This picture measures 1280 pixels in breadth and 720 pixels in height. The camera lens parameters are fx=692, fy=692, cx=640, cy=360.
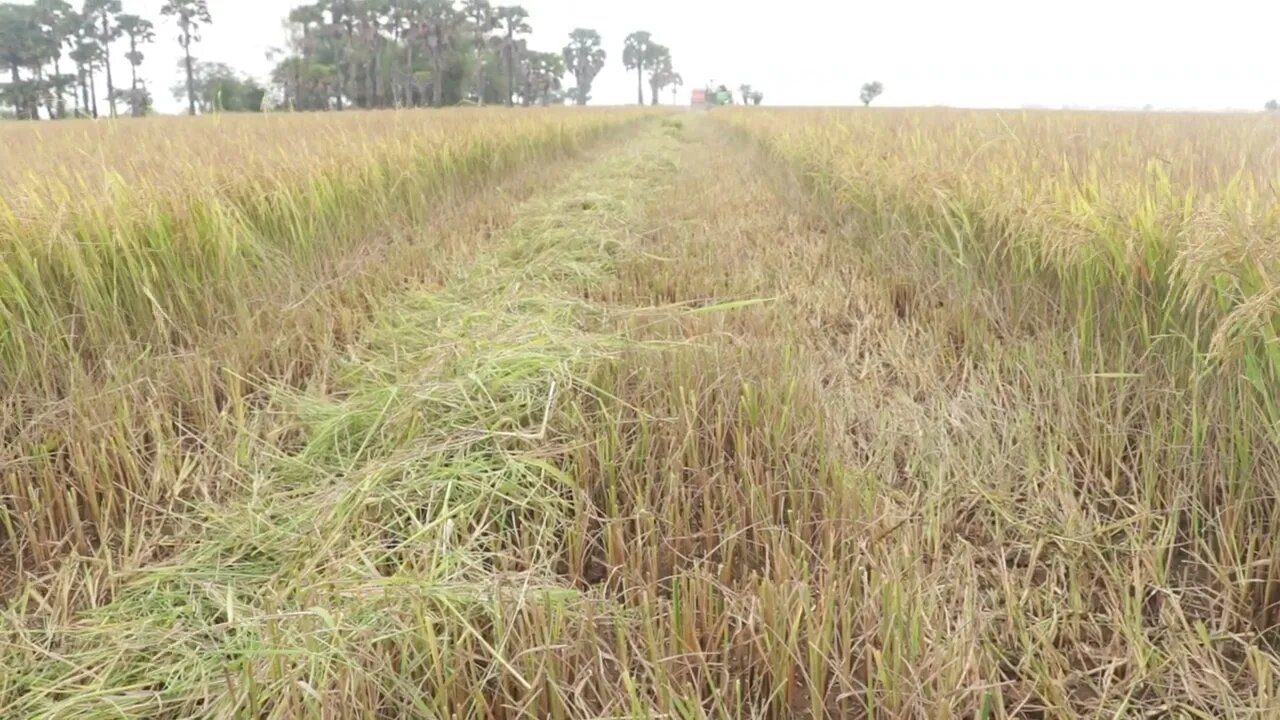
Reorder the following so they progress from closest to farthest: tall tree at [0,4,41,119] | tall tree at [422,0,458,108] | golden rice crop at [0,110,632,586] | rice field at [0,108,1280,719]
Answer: rice field at [0,108,1280,719]
golden rice crop at [0,110,632,586]
tall tree at [0,4,41,119]
tall tree at [422,0,458,108]

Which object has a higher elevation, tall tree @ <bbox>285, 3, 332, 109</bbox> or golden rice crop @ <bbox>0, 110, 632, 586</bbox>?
tall tree @ <bbox>285, 3, 332, 109</bbox>

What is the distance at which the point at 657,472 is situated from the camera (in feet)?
5.07

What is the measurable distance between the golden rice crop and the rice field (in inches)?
0.6

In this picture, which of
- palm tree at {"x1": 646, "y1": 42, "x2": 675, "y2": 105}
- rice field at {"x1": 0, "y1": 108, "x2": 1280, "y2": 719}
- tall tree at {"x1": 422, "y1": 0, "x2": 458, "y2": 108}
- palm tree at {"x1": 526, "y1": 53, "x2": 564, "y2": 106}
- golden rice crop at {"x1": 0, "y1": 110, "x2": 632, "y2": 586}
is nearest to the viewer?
rice field at {"x1": 0, "y1": 108, "x2": 1280, "y2": 719}

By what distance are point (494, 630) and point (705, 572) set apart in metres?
0.35

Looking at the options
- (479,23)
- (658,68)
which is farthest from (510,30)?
(658,68)

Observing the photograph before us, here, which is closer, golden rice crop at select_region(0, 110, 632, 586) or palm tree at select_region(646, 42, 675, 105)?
golden rice crop at select_region(0, 110, 632, 586)

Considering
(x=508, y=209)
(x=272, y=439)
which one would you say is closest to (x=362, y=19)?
(x=508, y=209)

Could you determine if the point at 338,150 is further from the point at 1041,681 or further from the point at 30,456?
the point at 1041,681

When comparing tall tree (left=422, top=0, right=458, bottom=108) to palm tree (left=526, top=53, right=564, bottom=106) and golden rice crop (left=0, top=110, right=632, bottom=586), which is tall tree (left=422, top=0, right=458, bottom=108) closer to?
palm tree (left=526, top=53, right=564, bottom=106)

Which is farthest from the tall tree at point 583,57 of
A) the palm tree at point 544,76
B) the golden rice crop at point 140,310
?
the golden rice crop at point 140,310

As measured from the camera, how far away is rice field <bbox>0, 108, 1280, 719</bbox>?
1.03m

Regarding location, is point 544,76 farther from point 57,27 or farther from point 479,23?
point 57,27

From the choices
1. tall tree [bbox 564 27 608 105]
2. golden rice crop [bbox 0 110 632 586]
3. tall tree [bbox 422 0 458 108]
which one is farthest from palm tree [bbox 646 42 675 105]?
golden rice crop [bbox 0 110 632 586]
